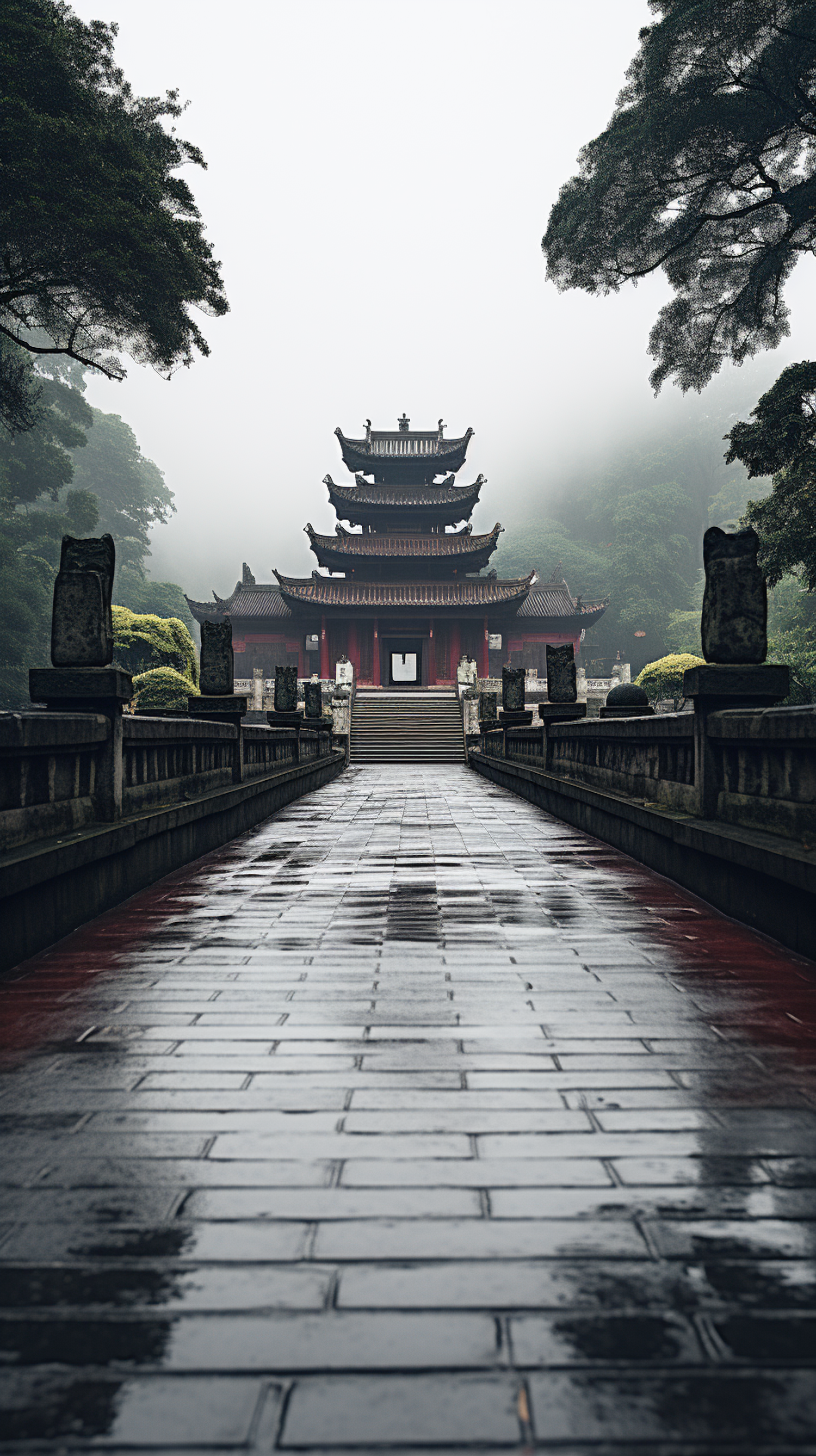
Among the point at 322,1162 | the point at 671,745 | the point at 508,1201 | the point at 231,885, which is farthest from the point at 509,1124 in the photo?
the point at 671,745

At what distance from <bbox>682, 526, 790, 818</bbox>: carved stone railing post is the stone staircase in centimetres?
1994

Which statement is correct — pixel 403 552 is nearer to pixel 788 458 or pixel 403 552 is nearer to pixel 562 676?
pixel 788 458

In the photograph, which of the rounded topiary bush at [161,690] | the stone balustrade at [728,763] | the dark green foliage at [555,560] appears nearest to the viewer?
the stone balustrade at [728,763]

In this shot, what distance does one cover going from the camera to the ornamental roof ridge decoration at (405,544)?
4016cm

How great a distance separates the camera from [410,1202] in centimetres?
187

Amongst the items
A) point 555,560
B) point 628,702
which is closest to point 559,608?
point 555,560

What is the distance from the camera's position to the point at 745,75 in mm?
12938

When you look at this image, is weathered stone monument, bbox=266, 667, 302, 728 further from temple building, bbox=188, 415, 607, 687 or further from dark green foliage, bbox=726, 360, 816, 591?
temple building, bbox=188, 415, 607, 687

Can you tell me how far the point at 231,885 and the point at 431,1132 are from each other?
12.7 ft

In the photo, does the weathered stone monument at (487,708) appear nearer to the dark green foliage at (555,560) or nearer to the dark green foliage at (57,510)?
the dark green foliage at (57,510)

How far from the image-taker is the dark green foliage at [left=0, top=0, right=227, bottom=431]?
42.8 feet

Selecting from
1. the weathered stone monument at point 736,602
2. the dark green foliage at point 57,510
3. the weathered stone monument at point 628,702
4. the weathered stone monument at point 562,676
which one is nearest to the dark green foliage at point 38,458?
the dark green foliage at point 57,510

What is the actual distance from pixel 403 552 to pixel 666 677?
14684 mm

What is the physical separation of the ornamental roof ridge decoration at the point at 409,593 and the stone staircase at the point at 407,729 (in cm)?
623
